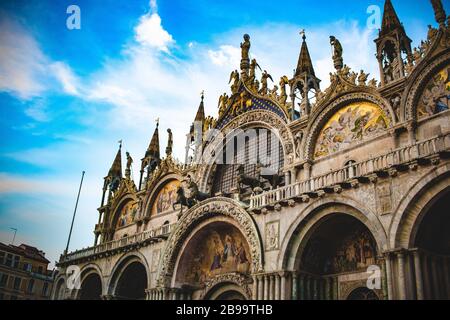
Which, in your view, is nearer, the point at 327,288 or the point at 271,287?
the point at 271,287

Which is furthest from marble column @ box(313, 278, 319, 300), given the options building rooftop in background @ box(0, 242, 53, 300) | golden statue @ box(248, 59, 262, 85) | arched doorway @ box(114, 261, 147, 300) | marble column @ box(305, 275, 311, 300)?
building rooftop in background @ box(0, 242, 53, 300)

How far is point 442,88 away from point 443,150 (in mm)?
4111

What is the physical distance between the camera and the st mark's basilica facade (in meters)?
13.9

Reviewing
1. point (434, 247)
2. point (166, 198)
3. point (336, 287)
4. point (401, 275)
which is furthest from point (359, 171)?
point (166, 198)

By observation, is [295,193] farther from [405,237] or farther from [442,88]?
[442,88]

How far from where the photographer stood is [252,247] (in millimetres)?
18516

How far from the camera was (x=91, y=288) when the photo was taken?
30203mm

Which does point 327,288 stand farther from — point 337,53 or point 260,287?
point 337,53

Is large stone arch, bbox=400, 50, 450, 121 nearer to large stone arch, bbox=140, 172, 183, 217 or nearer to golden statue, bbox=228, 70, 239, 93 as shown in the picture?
golden statue, bbox=228, 70, 239, 93

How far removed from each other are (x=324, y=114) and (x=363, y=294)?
8.08 m

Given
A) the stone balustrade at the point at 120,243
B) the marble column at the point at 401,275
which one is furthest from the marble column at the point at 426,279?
the stone balustrade at the point at 120,243

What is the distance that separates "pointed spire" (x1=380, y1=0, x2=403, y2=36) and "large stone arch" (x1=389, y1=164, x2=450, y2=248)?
8.50 m

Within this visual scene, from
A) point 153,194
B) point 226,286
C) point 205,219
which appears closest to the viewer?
point 226,286

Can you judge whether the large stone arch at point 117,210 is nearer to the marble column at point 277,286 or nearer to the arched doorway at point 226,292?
the arched doorway at point 226,292
